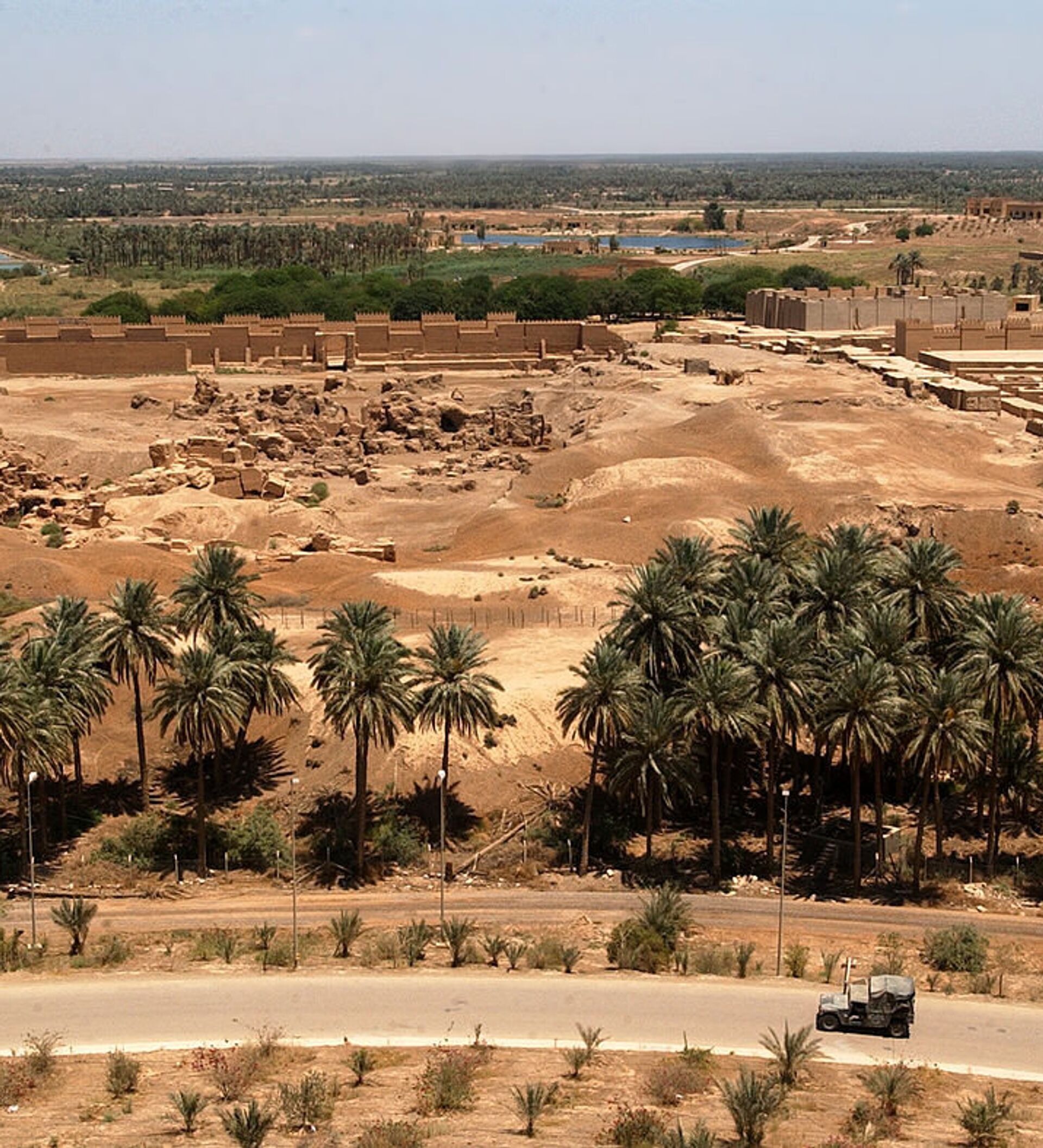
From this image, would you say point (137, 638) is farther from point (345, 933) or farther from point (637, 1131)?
point (637, 1131)

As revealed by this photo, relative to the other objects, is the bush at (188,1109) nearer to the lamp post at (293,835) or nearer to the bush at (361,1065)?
the bush at (361,1065)

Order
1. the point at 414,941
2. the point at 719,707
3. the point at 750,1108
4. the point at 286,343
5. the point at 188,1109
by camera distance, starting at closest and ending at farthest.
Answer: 1. the point at 750,1108
2. the point at 188,1109
3. the point at 414,941
4. the point at 719,707
5. the point at 286,343

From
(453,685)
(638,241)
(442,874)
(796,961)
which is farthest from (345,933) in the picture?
(638,241)

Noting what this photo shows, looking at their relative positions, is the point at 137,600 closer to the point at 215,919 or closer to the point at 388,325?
the point at 215,919

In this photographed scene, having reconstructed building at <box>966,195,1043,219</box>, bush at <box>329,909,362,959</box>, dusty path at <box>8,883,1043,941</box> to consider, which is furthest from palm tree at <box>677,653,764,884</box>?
reconstructed building at <box>966,195,1043,219</box>

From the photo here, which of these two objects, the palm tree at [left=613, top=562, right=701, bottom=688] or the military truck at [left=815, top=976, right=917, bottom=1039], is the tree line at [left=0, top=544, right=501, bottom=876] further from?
the military truck at [left=815, top=976, right=917, bottom=1039]
